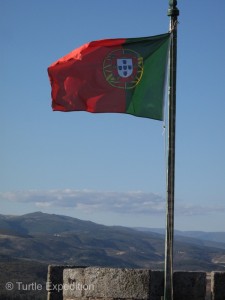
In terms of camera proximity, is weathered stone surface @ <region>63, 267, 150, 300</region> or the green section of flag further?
the green section of flag

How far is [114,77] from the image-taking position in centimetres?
1332

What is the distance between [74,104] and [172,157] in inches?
108

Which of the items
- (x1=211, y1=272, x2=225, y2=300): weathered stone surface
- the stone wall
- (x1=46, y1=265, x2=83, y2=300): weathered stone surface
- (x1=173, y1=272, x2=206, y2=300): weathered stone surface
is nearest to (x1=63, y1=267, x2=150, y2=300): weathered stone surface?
the stone wall

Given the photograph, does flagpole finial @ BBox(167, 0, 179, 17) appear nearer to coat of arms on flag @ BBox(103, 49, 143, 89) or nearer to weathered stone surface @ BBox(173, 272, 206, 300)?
coat of arms on flag @ BBox(103, 49, 143, 89)

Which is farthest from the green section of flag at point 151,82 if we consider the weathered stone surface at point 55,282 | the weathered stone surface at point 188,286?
the weathered stone surface at point 55,282

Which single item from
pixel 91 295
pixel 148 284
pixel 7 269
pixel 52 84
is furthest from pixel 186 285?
pixel 7 269

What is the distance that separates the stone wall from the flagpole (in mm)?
279

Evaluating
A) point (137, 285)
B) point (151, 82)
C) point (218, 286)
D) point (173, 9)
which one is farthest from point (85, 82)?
point (218, 286)

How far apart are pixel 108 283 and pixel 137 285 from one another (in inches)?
23.9

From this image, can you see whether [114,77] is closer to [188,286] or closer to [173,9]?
[173,9]

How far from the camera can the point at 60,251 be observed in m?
197

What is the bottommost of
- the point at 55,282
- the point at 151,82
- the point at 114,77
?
the point at 55,282

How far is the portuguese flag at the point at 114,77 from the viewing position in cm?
1299

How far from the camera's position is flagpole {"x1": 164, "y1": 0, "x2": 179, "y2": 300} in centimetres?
1155
